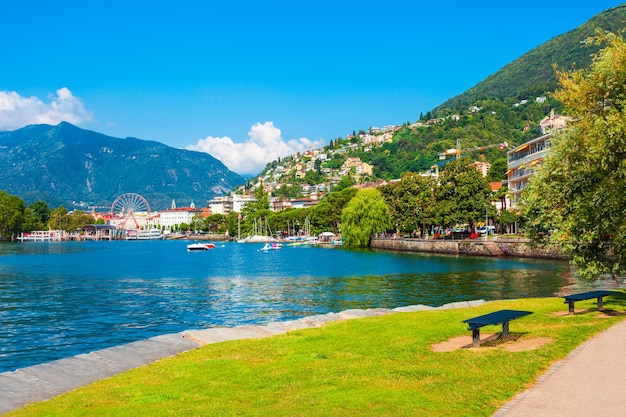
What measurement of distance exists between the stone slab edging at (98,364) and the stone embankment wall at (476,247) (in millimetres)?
55169

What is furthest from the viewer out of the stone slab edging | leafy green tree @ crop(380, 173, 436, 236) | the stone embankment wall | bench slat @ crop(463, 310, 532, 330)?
leafy green tree @ crop(380, 173, 436, 236)

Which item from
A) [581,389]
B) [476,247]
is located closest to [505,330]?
[581,389]

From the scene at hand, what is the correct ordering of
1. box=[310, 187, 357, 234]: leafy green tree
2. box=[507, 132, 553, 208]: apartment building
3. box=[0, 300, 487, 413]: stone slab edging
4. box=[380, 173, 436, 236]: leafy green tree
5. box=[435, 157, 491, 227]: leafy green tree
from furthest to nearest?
box=[310, 187, 357, 234]: leafy green tree, box=[380, 173, 436, 236]: leafy green tree, box=[507, 132, 553, 208]: apartment building, box=[435, 157, 491, 227]: leafy green tree, box=[0, 300, 487, 413]: stone slab edging

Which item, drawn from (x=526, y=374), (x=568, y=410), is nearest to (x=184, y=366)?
(x=526, y=374)

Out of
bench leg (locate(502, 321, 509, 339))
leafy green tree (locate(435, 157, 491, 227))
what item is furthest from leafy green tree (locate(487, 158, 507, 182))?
bench leg (locate(502, 321, 509, 339))

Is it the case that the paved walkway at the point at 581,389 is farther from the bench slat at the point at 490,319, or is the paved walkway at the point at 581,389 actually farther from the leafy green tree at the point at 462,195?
the leafy green tree at the point at 462,195

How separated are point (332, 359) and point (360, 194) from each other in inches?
4383

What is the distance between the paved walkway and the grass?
38cm

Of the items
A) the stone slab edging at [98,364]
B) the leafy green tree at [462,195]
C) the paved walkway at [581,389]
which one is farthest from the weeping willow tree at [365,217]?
the paved walkway at [581,389]

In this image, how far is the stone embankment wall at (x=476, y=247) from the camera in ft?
260

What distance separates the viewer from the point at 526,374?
1257 centimetres

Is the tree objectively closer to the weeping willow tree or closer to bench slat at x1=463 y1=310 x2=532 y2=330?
bench slat at x1=463 y1=310 x2=532 y2=330

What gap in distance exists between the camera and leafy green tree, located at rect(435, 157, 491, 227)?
102 meters

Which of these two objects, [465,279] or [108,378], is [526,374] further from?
[465,279]
